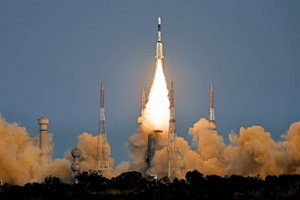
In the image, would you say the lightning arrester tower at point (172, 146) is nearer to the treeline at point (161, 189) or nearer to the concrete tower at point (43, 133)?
the treeline at point (161, 189)

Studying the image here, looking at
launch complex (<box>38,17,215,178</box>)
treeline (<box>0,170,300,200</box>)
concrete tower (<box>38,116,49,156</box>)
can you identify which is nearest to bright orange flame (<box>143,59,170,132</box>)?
launch complex (<box>38,17,215,178</box>)

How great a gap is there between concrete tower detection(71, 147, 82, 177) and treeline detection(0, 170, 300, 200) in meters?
8.93

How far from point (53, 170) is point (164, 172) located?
2099 centimetres

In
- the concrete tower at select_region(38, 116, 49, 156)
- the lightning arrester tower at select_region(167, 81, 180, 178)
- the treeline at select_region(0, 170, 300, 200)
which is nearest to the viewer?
the treeline at select_region(0, 170, 300, 200)

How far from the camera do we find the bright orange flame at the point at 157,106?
4892 inches

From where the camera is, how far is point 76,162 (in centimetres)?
11938

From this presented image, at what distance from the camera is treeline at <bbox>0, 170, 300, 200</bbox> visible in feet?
299

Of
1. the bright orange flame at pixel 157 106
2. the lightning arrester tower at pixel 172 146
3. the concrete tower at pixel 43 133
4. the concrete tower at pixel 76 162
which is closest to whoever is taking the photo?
the lightning arrester tower at pixel 172 146

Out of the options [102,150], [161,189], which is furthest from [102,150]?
[161,189]

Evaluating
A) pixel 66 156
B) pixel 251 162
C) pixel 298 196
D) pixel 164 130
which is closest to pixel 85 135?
pixel 66 156

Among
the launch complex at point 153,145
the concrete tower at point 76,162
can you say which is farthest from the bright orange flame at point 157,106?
the concrete tower at point 76,162

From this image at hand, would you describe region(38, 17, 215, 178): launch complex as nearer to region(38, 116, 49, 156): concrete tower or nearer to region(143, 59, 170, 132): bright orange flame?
region(143, 59, 170, 132): bright orange flame

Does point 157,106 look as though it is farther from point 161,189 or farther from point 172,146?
point 161,189

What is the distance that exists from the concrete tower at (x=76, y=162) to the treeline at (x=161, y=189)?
8.93 m
